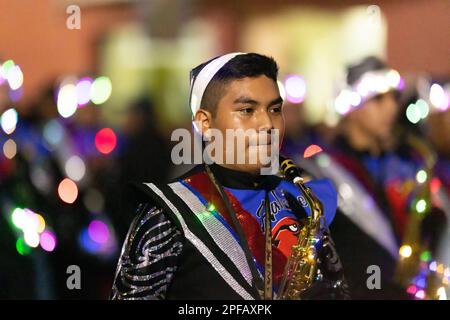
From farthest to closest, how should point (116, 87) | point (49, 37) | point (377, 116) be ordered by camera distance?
point (49, 37), point (116, 87), point (377, 116)

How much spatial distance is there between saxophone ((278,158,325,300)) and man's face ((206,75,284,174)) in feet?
0.40

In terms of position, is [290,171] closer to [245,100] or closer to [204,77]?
[245,100]

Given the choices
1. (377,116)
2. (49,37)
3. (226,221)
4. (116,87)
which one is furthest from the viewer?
(49,37)

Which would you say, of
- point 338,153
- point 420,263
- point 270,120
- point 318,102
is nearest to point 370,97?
point 338,153

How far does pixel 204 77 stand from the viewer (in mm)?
3416

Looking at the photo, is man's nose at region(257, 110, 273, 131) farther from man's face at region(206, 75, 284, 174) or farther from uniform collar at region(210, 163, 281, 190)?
uniform collar at region(210, 163, 281, 190)

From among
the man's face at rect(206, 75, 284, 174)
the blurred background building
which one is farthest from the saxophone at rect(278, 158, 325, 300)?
the blurred background building

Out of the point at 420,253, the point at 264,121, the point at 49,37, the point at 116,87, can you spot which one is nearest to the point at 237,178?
the point at 264,121

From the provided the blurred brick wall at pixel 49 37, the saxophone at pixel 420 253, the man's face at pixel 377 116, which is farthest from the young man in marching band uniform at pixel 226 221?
the blurred brick wall at pixel 49 37

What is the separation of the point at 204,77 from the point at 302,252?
0.71m

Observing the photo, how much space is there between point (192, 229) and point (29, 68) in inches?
275

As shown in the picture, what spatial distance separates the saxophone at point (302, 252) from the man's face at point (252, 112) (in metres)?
0.12

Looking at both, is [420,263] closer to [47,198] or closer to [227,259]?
[227,259]

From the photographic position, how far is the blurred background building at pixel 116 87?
6203 mm
